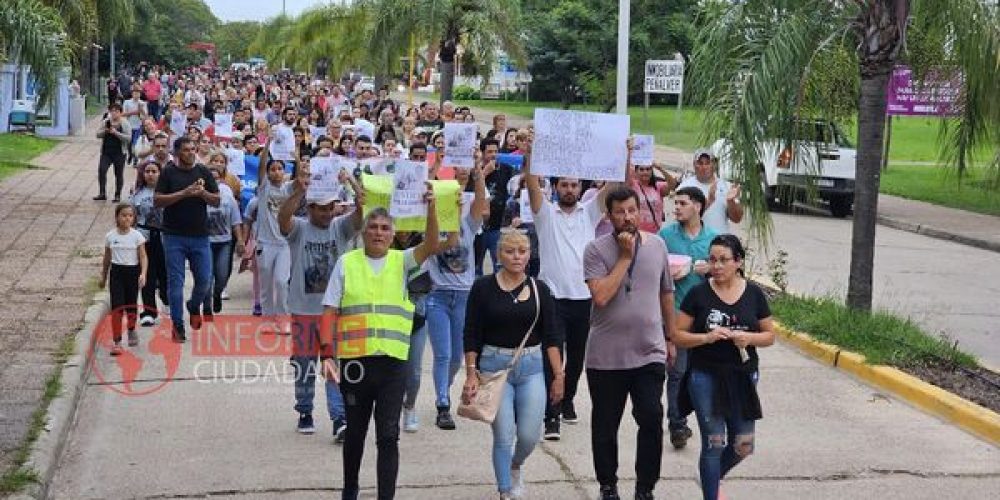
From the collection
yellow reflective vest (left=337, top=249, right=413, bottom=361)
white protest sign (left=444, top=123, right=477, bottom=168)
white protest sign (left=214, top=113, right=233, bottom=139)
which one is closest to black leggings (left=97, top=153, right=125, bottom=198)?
white protest sign (left=214, top=113, right=233, bottom=139)

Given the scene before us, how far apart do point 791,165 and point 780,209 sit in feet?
45.0

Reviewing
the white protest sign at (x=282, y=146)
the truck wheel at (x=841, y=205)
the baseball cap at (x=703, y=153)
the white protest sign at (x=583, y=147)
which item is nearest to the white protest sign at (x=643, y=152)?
the baseball cap at (x=703, y=153)

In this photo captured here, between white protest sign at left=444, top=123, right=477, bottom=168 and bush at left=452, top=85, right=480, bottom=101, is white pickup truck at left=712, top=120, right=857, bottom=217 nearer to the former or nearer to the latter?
white protest sign at left=444, top=123, right=477, bottom=168

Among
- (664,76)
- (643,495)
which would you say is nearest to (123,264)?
(643,495)

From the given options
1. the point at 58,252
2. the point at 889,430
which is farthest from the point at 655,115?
the point at 889,430

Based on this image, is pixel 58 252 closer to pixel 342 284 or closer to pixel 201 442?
pixel 201 442

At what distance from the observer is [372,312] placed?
6.86 m

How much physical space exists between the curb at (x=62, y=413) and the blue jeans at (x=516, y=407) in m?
2.39

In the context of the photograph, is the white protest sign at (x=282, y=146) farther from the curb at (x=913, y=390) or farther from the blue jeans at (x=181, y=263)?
the curb at (x=913, y=390)

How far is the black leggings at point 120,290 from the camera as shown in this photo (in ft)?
36.7

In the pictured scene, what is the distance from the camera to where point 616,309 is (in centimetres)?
695

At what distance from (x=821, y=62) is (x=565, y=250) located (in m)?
4.50

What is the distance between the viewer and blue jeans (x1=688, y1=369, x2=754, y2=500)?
6751 mm

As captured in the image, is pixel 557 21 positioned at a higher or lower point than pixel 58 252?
higher
